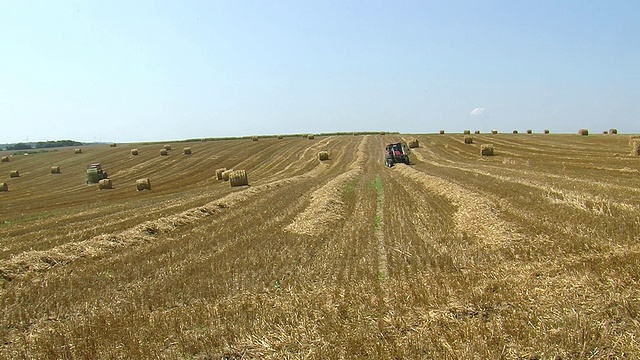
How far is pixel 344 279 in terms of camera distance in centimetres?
819

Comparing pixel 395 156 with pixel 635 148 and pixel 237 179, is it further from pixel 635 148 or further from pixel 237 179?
pixel 635 148

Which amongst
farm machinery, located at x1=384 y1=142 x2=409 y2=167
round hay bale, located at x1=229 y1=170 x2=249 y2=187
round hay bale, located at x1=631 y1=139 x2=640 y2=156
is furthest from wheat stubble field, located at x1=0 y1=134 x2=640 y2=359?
farm machinery, located at x1=384 y1=142 x2=409 y2=167

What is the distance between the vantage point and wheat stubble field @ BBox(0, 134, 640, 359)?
17.1 ft

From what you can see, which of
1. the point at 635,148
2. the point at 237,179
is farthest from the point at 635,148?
the point at 237,179

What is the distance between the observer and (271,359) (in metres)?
4.93

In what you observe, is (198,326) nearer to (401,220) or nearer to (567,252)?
(567,252)

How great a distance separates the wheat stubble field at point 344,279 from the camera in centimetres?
521

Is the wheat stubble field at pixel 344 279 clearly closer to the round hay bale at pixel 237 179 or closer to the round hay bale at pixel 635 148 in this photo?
the round hay bale at pixel 237 179

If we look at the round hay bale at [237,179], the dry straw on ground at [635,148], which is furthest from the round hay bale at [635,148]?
the round hay bale at [237,179]

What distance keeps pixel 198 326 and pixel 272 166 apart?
133 ft

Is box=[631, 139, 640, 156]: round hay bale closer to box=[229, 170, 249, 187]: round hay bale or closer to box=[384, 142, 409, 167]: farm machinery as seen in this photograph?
box=[384, 142, 409, 167]: farm machinery

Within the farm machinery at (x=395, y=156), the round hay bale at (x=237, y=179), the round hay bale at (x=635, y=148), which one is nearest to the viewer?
the round hay bale at (x=635, y=148)

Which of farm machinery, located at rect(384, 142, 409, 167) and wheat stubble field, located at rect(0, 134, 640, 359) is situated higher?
farm machinery, located at rect(384, 142, 409, 167)

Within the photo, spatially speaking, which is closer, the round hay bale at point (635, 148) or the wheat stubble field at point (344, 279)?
the wheat stubble field at point (344, 279)
